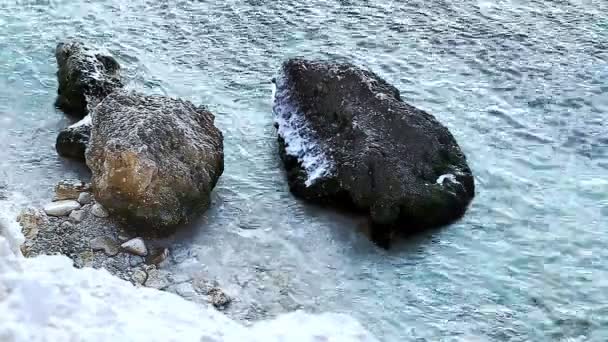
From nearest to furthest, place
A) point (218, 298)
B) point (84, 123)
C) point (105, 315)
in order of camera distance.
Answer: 1. point (105, 315)
2. point (218, 298)
3. point (84, 123)

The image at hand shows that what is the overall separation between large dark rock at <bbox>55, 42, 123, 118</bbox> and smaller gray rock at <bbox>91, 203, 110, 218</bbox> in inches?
87.2

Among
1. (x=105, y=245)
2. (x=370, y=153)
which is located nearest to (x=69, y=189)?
(x=105, y=245)

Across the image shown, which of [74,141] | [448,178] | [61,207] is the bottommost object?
[61,207]

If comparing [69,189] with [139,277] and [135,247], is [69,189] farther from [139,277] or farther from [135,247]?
[139,277]

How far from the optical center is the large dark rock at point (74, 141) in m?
9.45

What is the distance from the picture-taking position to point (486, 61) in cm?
1244

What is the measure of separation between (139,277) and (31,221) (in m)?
1.53

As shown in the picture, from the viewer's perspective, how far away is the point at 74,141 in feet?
31.0

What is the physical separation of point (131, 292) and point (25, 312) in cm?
115

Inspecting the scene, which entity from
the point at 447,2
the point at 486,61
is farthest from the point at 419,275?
the point at 447,2

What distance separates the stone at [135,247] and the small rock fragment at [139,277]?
327 mm

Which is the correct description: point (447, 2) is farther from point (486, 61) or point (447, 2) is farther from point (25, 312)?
point (25, 312)

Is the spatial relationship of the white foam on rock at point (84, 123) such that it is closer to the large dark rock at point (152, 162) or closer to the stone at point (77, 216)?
the large dark rock at point (152, 162)

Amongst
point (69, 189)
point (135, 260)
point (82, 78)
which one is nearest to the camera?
point (135, 260)
